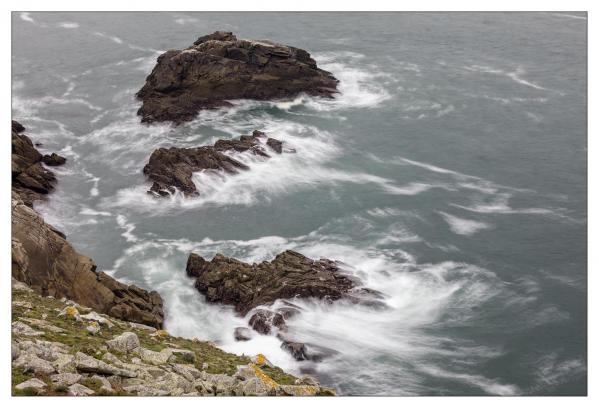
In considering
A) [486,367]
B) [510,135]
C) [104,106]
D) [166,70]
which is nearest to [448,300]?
[486,367]

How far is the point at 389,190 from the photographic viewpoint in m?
81.5

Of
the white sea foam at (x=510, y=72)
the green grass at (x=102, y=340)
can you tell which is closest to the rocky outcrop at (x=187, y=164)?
the green grass at (x=102, y=340)

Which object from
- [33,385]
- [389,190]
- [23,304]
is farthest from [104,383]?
[389,190]

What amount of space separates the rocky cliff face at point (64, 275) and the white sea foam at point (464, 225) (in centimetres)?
3284

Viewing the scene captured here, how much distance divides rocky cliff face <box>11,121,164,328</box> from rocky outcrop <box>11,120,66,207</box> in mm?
25068

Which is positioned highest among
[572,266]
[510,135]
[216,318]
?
[510,135]

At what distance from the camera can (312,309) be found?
59500 mm

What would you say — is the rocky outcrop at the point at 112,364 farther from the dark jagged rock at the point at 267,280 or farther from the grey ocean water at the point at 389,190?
the dark jagged rock at the point at 267,280

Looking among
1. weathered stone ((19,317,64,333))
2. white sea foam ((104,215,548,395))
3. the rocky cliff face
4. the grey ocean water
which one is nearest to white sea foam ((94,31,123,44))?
the grey ocean water

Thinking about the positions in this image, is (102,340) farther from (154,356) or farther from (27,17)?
(27,17)

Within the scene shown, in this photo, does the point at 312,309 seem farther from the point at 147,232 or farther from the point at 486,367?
the point at 147,232

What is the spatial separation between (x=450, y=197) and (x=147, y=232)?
35182 millimetres

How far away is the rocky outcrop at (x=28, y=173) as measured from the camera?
77.1 m

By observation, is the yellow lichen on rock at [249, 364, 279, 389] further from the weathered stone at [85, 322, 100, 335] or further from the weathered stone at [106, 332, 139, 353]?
the weathered stone at [85, 322, 100, 335]
